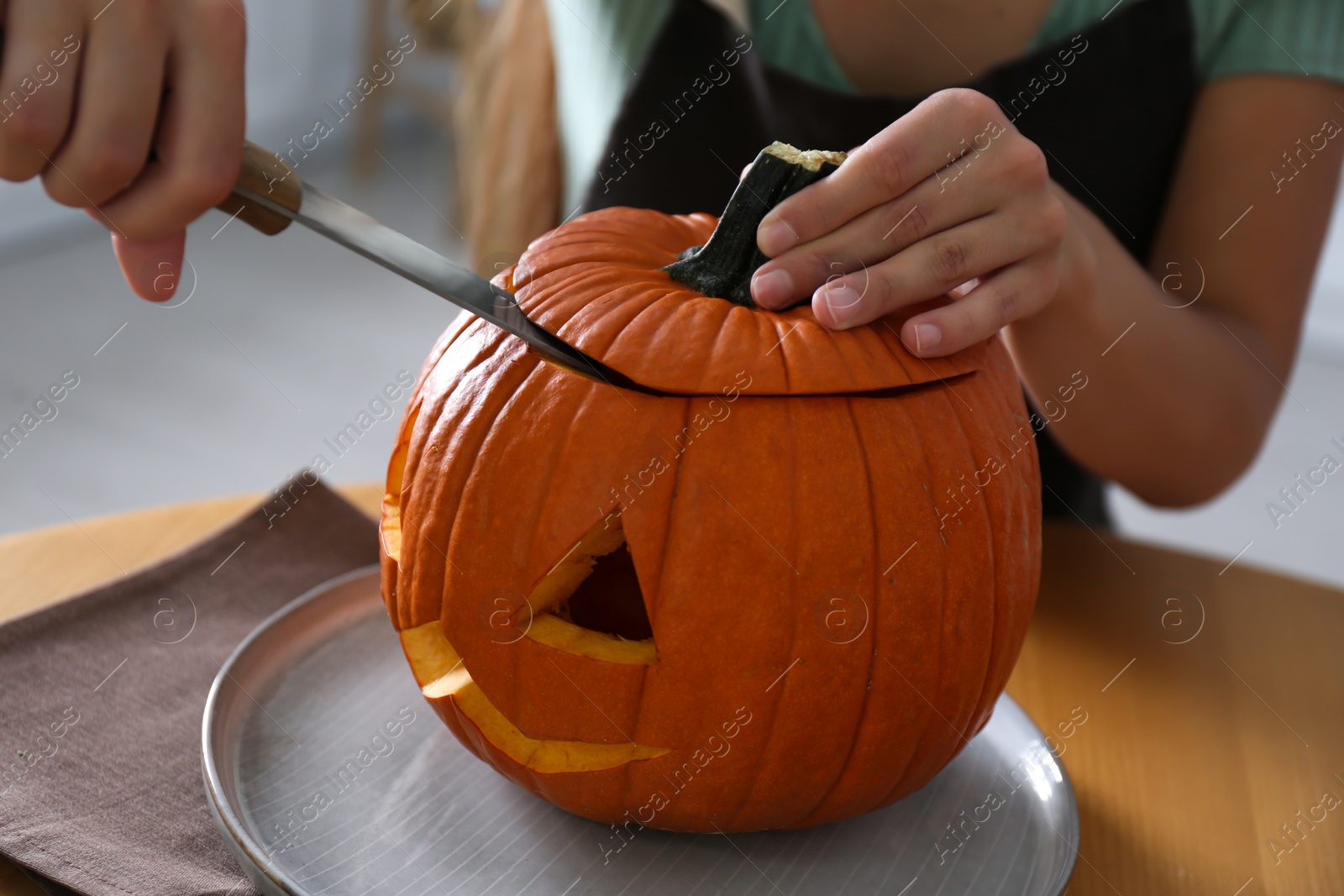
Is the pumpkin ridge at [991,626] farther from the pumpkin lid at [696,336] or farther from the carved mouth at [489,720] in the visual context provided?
the carved mouth at [489,720]

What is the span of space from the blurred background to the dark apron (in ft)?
2.12

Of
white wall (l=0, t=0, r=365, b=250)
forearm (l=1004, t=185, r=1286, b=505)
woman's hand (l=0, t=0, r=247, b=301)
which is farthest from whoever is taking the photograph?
white wall (l=0, t=0, r=365, b=250)

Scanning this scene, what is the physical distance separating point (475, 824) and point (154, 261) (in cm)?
37

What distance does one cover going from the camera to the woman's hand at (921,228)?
0.60 meters

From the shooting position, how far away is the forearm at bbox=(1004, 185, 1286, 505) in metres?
0.90

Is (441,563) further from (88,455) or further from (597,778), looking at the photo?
(88,455)

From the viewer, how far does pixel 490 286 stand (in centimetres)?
62

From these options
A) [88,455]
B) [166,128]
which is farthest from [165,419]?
[166,128]

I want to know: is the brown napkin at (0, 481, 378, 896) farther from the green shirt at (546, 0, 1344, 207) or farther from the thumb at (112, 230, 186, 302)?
the green shirt at (546, 0, 1344, 207)

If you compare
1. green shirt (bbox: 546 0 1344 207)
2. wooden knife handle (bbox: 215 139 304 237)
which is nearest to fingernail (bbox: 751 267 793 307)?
wooden knife handle (bbox: 215 139 304 237)

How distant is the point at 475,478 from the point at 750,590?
157 mm

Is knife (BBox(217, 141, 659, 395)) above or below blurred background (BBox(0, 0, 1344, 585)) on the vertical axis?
above

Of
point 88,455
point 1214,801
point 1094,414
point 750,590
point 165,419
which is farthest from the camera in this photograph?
point 165,419

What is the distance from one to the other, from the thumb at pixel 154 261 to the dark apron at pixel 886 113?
64cm
